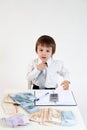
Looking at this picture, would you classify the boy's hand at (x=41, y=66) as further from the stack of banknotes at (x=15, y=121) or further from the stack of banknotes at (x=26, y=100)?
the stack of banknotes at (x=15, y=121)

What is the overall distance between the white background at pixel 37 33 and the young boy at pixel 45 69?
472mm

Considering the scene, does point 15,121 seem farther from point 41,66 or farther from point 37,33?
point 37,33

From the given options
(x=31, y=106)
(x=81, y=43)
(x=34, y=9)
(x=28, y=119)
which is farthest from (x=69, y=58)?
(x=28, y=119)

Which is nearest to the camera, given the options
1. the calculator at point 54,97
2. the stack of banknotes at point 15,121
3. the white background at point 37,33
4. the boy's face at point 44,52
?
the stack of banknotes at point 15,121

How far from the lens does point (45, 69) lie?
1843 millimetres

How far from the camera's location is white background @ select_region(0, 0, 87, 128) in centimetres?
229

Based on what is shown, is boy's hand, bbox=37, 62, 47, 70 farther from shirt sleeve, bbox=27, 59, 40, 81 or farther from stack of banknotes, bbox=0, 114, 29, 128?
stack of banknotes, bbox=0, 114, 29, 128

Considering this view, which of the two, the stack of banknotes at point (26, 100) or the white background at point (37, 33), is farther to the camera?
the white background at point (37, 33)

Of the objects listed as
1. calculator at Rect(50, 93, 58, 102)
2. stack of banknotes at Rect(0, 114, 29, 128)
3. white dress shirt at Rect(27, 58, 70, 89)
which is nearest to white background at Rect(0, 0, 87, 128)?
white dress shirt at Rect(27, 58, 70, 89)

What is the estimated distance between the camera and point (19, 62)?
2.35m

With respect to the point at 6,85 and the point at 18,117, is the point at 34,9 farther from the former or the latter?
the point at 18,117

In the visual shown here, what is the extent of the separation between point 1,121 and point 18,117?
0.30ft

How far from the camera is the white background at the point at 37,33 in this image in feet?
7.52

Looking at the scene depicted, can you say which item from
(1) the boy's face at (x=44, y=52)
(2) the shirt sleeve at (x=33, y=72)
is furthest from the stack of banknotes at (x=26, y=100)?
(1) the boy's face at (x=44, y=52)
